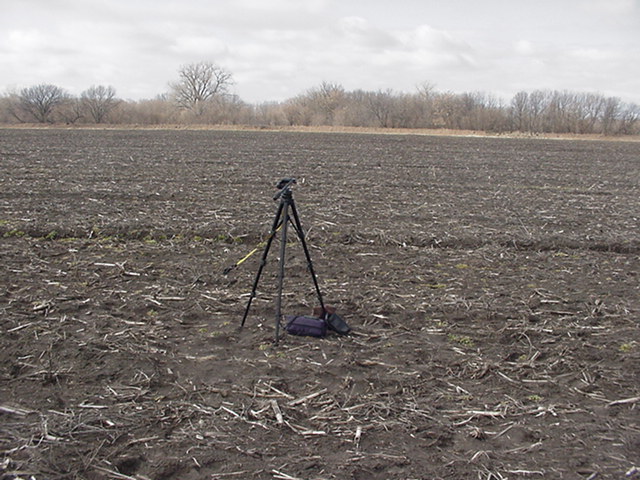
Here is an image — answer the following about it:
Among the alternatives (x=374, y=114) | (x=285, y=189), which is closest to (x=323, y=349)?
(x=285, y=189)

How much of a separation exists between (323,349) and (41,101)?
256ft

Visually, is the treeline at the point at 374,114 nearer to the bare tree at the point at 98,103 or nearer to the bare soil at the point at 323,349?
the bare tree at the point at 98,103

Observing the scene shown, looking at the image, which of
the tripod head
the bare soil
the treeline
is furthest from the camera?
the treeline

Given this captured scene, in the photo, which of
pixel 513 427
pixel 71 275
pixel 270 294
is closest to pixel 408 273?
pixel 270 294

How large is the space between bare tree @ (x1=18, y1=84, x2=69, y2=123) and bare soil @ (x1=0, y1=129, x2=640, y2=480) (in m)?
67.8

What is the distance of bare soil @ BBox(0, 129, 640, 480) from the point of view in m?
3.70

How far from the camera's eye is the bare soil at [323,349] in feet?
12.1

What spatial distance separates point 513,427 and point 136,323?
3767 mm

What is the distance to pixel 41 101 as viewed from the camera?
7125 centimetres

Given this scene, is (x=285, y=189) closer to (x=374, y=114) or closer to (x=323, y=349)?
(x=323, y=349)

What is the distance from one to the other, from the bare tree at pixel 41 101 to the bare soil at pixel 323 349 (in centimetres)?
6780

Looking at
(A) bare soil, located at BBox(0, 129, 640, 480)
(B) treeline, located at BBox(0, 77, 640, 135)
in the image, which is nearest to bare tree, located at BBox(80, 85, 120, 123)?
(B) treeline, located at BBox(0, 77, 640, 135)

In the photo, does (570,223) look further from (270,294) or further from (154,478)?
(154,478)

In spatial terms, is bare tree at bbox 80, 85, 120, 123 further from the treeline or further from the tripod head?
the tripod head
